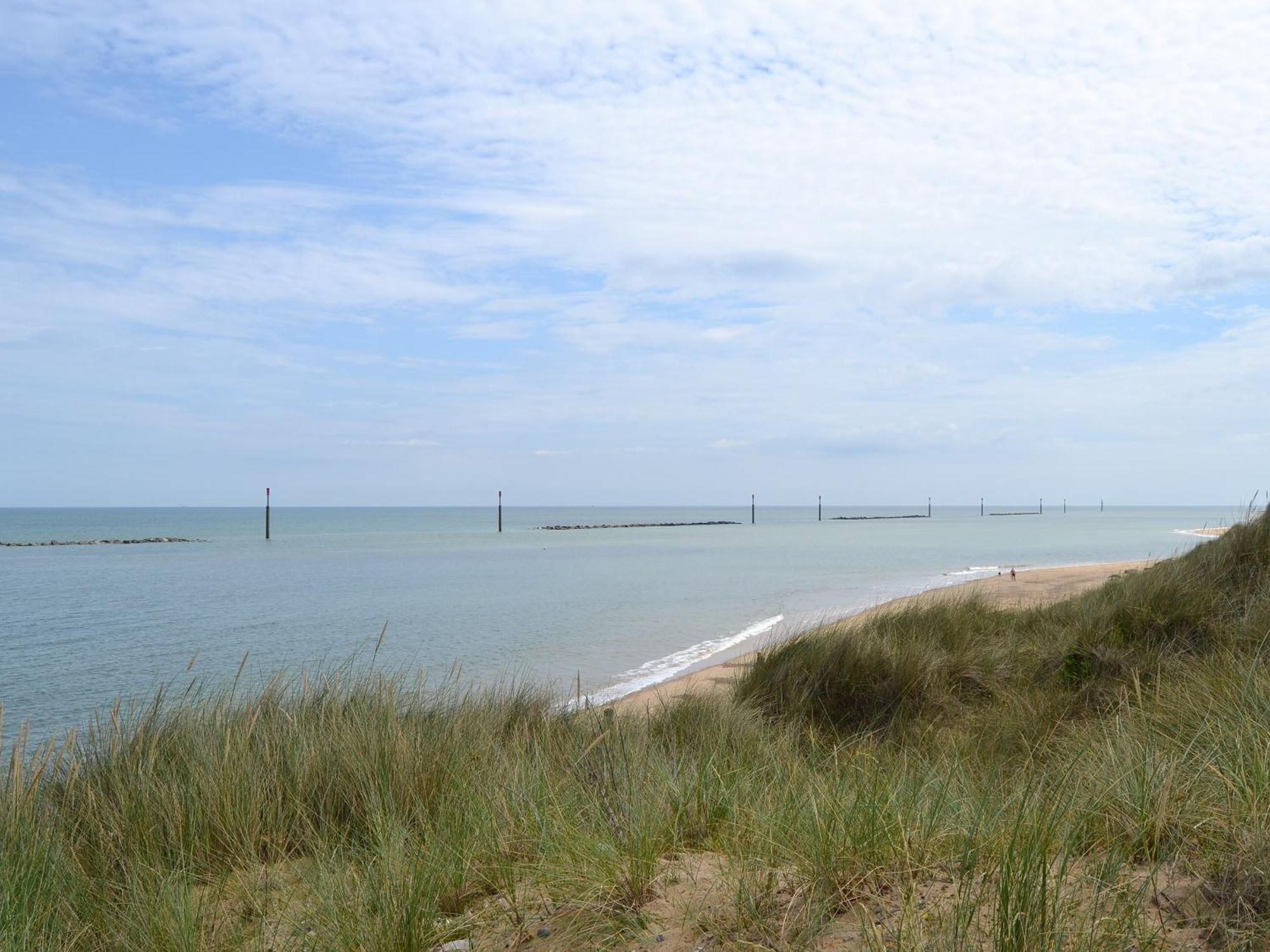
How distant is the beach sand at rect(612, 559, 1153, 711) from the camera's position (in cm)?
1139

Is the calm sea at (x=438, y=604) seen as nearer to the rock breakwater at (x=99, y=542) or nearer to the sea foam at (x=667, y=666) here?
the sea foam at (x=667, y=666)

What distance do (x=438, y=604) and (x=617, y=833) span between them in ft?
76.0

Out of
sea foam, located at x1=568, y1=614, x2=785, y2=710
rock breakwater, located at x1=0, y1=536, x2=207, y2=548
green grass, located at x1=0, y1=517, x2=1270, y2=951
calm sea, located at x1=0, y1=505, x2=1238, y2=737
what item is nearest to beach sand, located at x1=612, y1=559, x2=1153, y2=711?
sea foam, located at x1=568, y1=614, x2=785, y2=710

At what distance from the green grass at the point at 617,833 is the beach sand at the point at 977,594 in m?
2.68

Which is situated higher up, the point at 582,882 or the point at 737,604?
the point at 582,882

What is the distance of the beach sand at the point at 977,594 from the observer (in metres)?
11.4

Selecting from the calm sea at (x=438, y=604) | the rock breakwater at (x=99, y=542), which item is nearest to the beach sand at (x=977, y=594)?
the calm sea at (x=438, y=604)

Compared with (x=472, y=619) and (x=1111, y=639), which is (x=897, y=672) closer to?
(x=1111, y=639)

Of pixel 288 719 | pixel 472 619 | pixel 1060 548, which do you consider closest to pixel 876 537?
pixel 1060 548

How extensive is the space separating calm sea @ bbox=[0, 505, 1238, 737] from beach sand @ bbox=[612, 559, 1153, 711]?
3.11ft

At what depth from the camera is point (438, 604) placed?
2586 centimetres

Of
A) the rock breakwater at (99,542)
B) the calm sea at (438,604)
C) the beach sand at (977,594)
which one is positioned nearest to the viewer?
the beach sand at (977,594)

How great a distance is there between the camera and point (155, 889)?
11.9 ft

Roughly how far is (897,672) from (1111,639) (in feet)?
6.77
